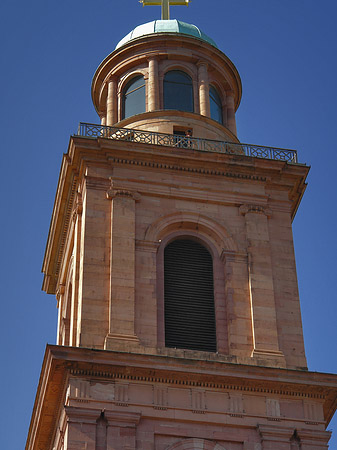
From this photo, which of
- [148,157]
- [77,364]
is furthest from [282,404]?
[148,157]

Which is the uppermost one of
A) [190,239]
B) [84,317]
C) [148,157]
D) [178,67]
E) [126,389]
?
[178,67]

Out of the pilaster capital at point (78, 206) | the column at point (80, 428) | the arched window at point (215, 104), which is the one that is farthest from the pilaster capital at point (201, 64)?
the column at point (80, 428)

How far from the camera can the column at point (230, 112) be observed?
184 feet

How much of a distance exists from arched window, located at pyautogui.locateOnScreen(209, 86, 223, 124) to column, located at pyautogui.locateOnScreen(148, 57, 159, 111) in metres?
2.54

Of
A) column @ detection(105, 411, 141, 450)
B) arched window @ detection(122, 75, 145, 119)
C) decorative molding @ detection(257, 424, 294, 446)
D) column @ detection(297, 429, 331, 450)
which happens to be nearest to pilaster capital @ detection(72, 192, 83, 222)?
arched window @ detection(122, 75, 145, 119)

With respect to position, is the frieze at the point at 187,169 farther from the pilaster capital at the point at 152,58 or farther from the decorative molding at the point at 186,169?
the pilaster capital at the point at 152,58

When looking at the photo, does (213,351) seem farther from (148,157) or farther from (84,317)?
(148,157)

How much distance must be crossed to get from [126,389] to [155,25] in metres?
21.2

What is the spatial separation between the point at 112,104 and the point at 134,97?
104cm

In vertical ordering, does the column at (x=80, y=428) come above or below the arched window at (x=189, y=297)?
below

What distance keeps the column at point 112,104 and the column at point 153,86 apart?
188 cm

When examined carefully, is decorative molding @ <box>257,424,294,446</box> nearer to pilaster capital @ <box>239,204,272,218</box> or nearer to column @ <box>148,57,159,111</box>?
pilaster capital @ <box>239,204,272,218</box>

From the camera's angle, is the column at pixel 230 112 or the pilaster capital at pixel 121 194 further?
the column at pixel 230 112

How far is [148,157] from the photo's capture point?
49375 millimetres
